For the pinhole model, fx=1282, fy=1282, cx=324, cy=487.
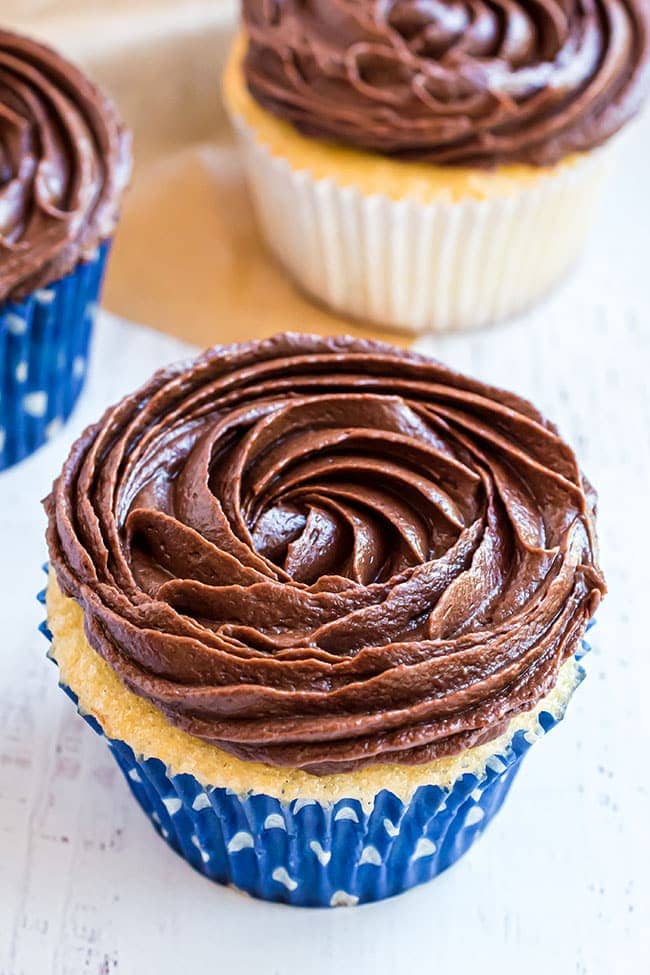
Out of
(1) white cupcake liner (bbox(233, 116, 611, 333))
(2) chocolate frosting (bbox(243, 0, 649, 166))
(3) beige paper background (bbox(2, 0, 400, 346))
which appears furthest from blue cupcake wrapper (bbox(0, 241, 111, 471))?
(2) chocolate frosting (bbox(243, 0, 649, 166))

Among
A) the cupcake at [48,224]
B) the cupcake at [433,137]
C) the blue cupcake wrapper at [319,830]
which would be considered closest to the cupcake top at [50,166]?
the cupcake at [48,224]

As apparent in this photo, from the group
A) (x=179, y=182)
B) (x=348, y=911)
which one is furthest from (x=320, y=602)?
(x=179, y=182)

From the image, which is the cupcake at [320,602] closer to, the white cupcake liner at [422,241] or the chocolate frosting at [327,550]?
the chocolate frosting at [327,550]

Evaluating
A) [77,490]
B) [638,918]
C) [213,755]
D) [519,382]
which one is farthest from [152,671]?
[519,382]

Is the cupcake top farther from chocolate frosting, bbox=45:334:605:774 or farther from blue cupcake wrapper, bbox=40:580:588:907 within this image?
blue cupcake wrapper, bbox=40:580:588:907

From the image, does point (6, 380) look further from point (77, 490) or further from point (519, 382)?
point (519, 382)

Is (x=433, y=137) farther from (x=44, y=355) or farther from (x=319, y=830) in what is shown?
(x=319, y=830)
